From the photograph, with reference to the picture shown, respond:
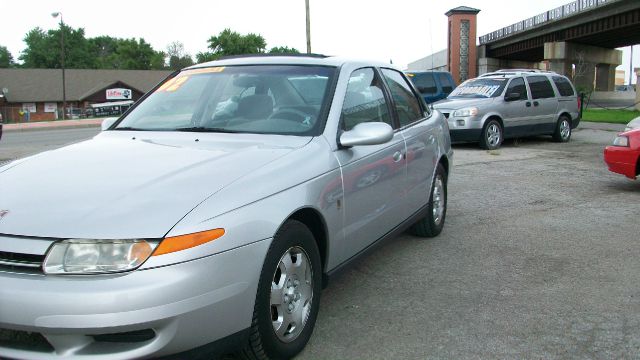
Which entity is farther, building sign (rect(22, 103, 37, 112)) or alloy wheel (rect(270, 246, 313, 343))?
building sign (rect(22, 103, 37, 112))

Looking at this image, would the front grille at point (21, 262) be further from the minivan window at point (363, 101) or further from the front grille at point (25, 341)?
the minivan window at point (363, 101)

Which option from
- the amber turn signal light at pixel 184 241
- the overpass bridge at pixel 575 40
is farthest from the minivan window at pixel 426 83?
the overpass bridge at pixel 575 40

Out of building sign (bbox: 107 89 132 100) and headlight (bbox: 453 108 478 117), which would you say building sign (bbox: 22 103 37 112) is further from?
headlight (bbox: 453 108 478 117)

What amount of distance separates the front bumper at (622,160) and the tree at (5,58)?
107 m

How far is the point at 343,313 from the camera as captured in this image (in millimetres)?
3775

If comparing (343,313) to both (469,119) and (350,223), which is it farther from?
(469,119)

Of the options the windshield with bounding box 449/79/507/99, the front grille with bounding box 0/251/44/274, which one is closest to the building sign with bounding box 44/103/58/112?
the windshield with bounding box 449/79/507/99

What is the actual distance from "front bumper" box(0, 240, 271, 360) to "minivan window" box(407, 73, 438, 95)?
16593 millimetres

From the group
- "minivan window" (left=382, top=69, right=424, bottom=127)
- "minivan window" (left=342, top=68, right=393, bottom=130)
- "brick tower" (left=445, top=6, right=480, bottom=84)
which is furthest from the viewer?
"brick tower" (left=445, top=6, right=480, bottom=84)

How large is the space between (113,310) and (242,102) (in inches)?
77.3

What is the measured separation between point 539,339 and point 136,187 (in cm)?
238

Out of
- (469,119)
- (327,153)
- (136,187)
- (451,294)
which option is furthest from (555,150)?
(136,187)

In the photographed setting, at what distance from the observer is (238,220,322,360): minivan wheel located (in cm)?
275

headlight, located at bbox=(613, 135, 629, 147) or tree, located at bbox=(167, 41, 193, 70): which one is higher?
tree, located at bbox=(167, 41, 193, 70)
